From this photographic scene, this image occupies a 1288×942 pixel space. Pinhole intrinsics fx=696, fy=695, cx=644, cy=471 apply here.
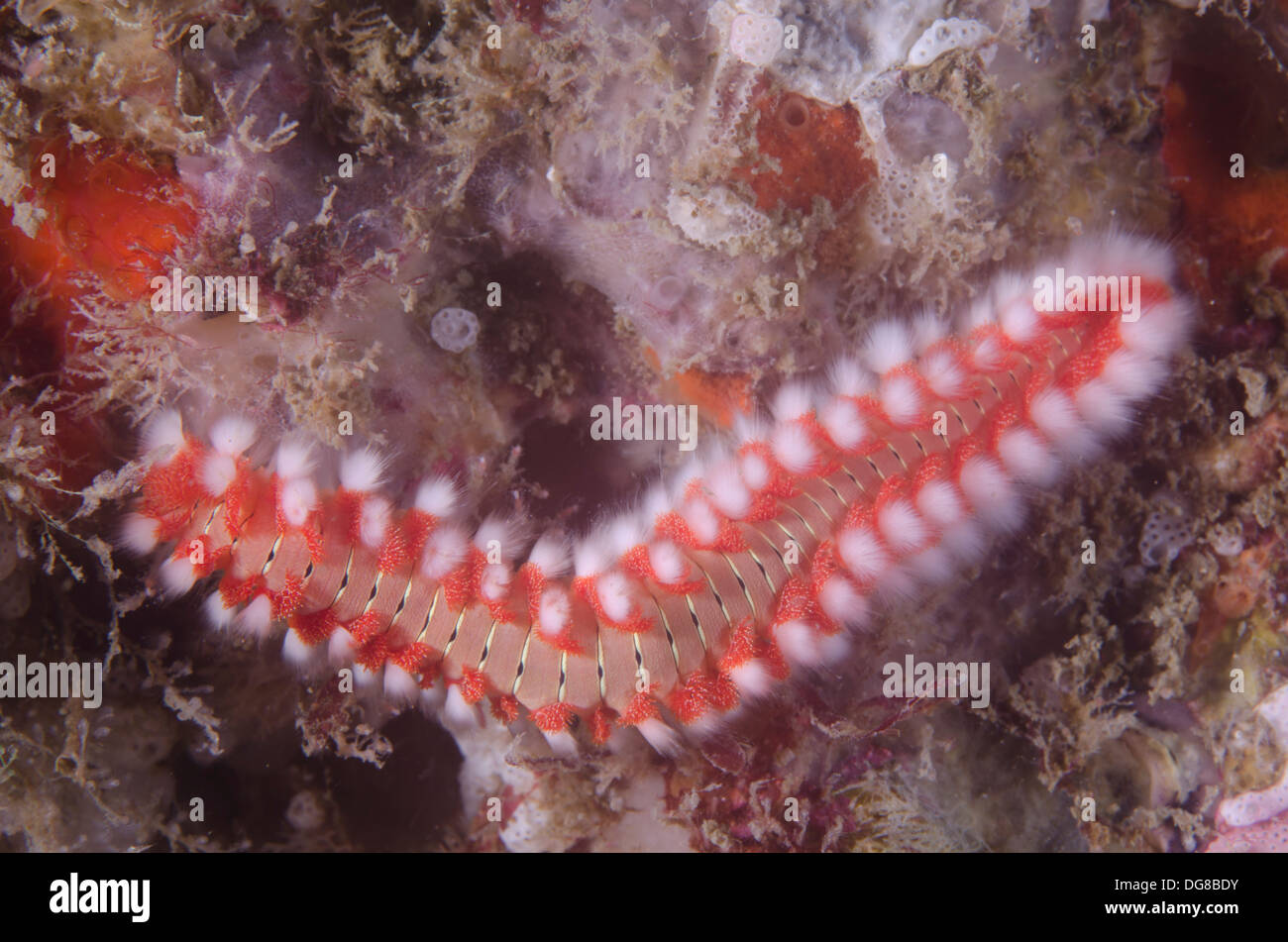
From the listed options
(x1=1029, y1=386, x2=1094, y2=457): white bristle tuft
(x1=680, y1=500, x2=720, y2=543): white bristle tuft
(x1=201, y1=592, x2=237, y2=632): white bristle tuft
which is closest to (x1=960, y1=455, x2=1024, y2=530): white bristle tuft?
(x1=1029, y1=386, x2=1094, y2=457): white bristle tuft

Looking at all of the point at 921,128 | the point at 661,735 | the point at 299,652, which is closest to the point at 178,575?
the point at 299,652

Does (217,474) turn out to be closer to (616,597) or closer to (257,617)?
(257,617)

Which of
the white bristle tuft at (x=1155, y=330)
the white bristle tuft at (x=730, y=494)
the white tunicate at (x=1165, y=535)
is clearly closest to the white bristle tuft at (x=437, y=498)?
the white bristle tuft at (x=730, y=494)

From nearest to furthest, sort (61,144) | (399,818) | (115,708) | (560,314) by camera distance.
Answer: (61,144) < (115,708) < (560,314) < (399,818)

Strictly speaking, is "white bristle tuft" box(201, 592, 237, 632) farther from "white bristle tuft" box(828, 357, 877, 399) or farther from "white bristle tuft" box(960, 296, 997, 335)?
"white bristle tuft" box(960, 296, 997, 335)
